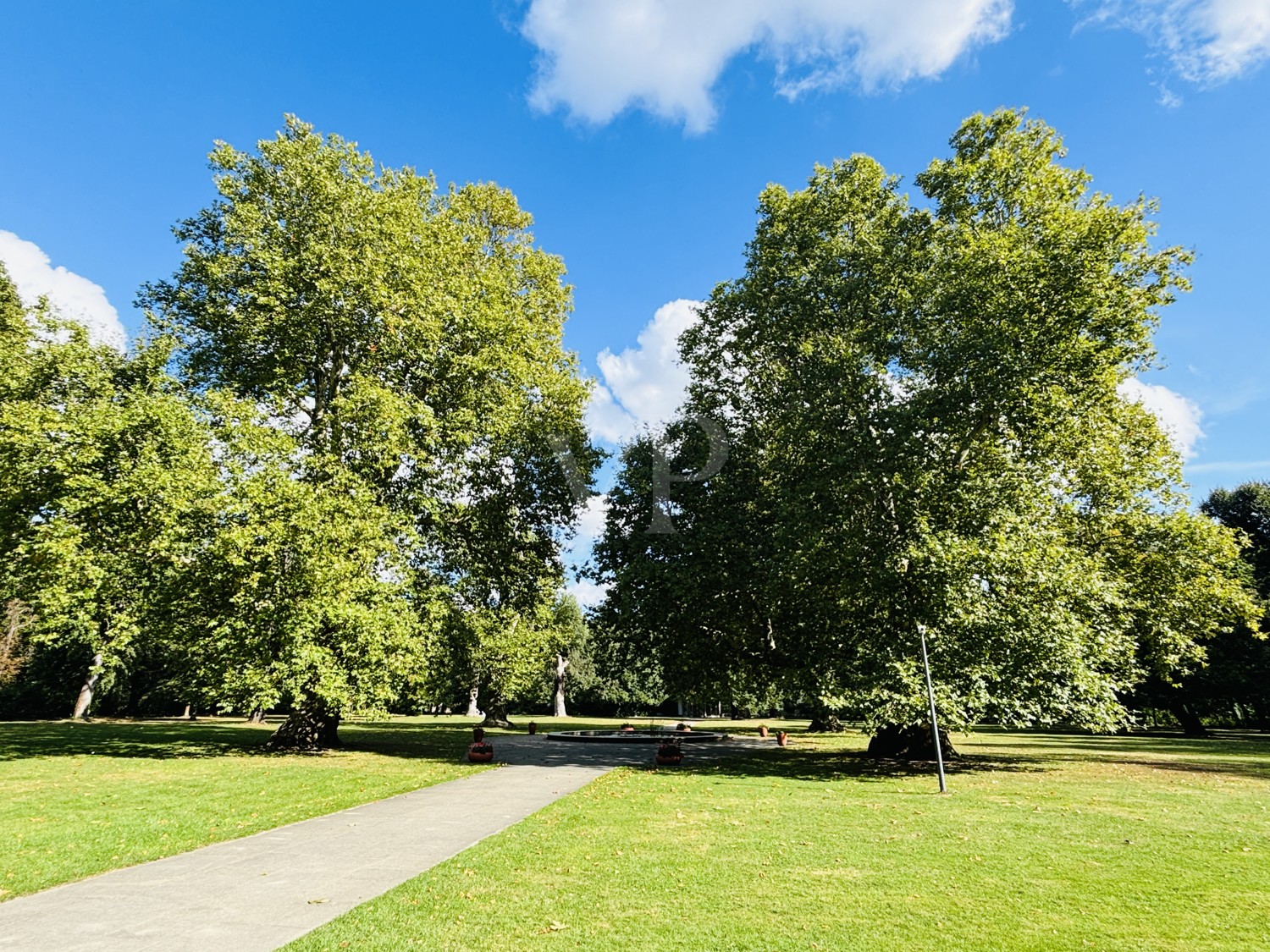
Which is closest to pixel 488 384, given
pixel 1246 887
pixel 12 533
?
pixel 12 533

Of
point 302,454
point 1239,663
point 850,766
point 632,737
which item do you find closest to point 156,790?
point 302,454

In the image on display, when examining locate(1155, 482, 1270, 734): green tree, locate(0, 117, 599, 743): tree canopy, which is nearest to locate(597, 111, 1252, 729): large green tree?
locate(0, 117, 599, 743): tree canopy

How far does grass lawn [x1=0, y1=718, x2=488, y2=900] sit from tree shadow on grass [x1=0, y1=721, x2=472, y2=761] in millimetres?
58

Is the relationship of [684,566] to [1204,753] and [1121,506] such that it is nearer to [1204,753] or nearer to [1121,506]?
[1121,506]

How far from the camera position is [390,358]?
2217cm

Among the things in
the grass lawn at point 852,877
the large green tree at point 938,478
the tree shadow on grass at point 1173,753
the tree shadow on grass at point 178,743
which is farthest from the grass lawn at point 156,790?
the tree shadow on grass at point 1173,753

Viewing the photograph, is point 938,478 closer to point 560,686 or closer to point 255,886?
point 255,886

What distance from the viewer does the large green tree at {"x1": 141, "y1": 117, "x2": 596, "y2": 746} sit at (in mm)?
20500

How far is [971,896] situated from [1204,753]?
24.5 m

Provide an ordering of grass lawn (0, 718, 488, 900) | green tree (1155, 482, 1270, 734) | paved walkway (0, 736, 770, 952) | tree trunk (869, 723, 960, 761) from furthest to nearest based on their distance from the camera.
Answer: green tree (1155, 482, 1270, 734)
tree trunk (869, 723, 960, 761)
grass lawn (0, 718, 488, 900)
paved walkway (0, 736, 770, 952)

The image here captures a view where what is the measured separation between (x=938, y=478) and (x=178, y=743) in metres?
26.4

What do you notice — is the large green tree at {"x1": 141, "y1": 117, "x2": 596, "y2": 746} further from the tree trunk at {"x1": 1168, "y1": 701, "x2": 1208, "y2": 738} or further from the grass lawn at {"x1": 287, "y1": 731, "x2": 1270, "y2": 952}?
the tree trunk at {"x1": 1168, "y1": 701, "x2": 1208, "y2": 738}

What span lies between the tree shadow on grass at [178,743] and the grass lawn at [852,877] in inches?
521

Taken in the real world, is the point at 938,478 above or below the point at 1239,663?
above
